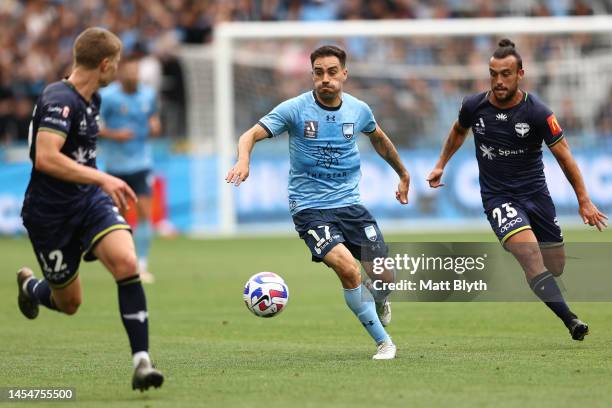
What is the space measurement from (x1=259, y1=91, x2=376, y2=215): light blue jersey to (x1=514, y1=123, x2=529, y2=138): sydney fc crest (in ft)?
4.39

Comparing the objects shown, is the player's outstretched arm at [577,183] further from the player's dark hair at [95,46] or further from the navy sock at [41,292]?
the navy sock at [41,292]

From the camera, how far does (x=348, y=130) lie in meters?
9.51

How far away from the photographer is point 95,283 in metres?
16.2

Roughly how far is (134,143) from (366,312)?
8.01 meters

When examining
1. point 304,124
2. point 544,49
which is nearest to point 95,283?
point 304,124

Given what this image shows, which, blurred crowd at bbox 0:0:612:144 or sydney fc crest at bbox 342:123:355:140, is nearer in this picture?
sydney fc crest at bbox 342:123:355:140

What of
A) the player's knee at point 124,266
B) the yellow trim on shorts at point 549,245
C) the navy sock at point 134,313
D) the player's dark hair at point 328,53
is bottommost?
the yellow trim on shorts at point 549,245

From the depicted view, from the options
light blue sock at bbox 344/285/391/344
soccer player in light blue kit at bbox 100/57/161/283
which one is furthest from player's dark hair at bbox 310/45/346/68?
soccer player in light blue kit at bbox 100/57/161/283

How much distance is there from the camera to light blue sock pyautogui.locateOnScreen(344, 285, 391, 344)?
903 cm

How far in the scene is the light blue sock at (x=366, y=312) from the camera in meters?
9.03

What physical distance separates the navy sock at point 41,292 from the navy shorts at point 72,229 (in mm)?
882

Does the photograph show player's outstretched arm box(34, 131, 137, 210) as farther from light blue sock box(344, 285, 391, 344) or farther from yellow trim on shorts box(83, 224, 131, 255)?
light blue sock box(344, 285, 391, 344)

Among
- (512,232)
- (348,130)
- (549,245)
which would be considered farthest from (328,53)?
(549,245)

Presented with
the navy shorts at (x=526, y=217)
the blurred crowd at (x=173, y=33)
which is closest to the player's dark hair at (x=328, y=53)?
the navy shorts at (x=526, y=217)
